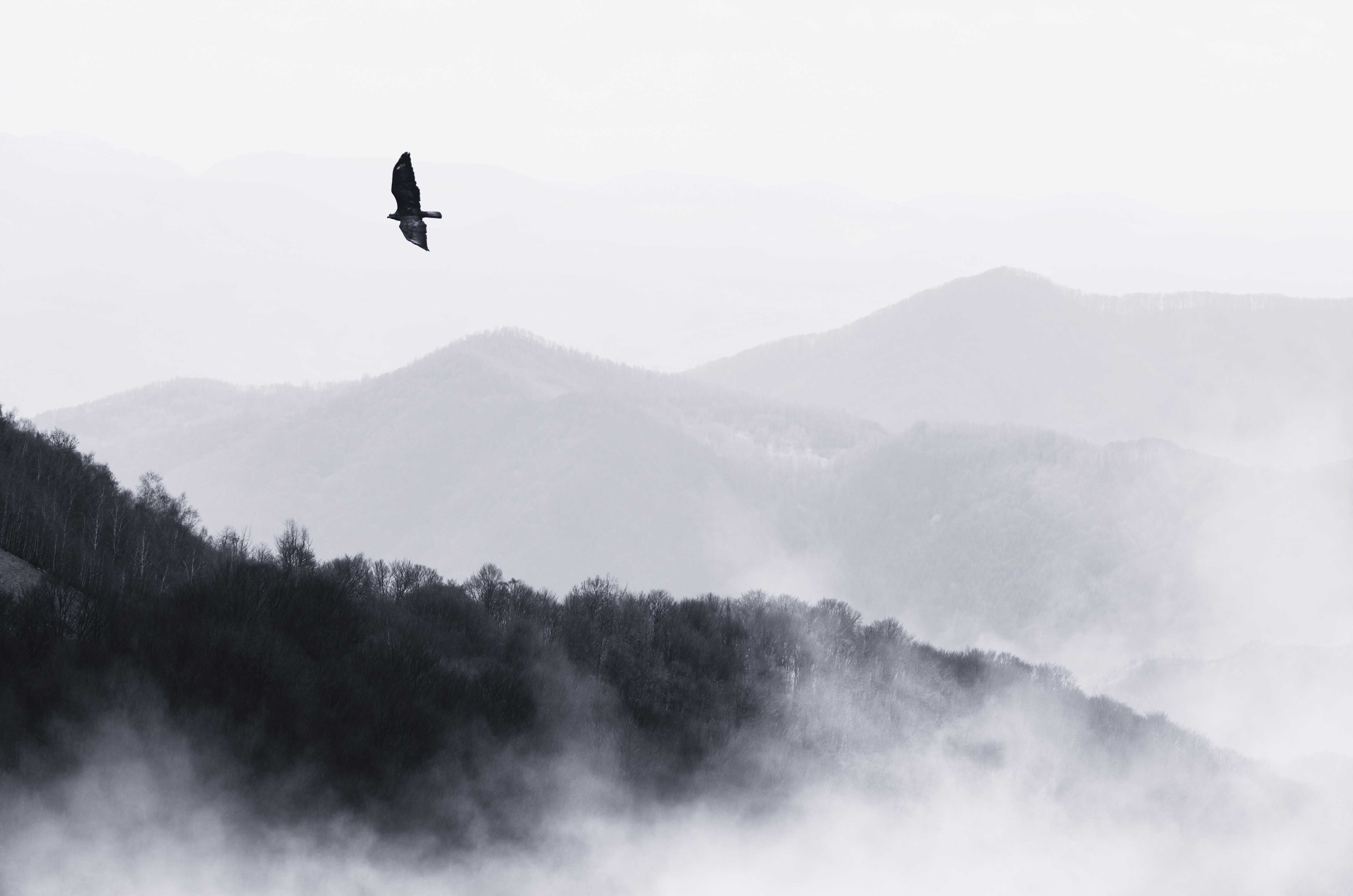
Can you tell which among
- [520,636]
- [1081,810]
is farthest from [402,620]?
[1081,810]

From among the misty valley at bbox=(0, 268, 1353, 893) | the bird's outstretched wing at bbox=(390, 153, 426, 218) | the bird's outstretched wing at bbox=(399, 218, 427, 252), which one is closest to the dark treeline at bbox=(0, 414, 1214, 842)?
the misty valley at bbox=(0, 268, 1353, 893)

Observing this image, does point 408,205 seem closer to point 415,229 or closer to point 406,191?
point 406,191

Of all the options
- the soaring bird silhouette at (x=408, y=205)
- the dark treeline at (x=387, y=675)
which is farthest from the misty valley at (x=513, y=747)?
the soaring bird silhouette at (x=408, y=205)

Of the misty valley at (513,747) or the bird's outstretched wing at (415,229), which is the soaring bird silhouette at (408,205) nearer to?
the bird's outstretched wing at (415,229)

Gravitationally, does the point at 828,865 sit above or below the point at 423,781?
below

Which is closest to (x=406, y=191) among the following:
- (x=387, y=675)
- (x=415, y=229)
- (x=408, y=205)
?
(x=408, y=205)

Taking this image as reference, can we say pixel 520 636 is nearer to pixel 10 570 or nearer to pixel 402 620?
pixel 402 620
